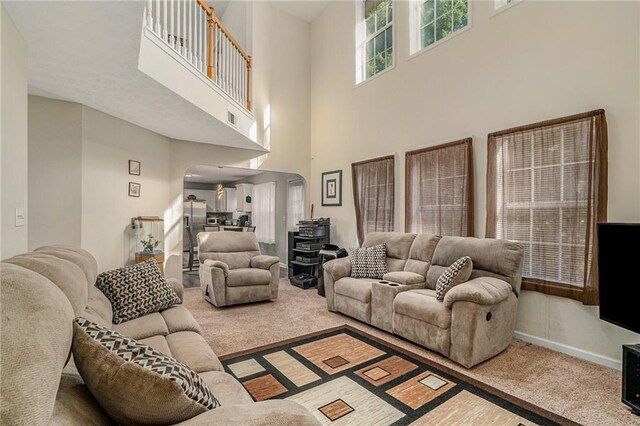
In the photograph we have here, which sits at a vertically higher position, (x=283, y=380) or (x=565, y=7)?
(x=565, y=7)

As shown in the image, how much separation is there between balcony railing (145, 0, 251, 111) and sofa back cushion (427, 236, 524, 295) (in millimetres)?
3615

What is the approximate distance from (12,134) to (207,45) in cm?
272

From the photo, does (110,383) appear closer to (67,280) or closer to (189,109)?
(67,280)

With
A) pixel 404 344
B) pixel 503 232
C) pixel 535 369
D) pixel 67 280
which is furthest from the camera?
pixel 503 232

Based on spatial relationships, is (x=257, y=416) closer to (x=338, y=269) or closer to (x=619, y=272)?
(x=619, y=272)

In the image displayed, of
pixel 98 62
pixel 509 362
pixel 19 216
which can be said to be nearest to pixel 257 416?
pixel 19 216

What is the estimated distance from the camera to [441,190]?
13.0ft

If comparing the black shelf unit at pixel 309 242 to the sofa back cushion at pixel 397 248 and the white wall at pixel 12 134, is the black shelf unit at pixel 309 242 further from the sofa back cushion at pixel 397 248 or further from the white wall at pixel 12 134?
the white wall at pixel 12 134

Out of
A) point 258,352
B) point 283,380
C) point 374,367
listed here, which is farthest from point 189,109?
point 374,367

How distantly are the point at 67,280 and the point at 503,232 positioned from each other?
3.69 meters

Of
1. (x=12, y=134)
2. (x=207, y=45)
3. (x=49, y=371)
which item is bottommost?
(x=49, y=371)

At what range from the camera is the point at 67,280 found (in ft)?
4.69

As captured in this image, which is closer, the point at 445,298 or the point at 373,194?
the point at 445,298

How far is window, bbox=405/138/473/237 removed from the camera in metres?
3.68
